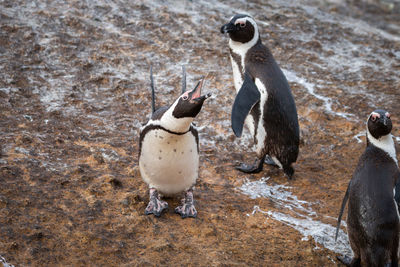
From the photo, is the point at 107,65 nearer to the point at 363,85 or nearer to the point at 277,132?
the point at 277,132

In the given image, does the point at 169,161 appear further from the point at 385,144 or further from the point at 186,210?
the point at 385,144

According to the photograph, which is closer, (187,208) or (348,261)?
(348,261)

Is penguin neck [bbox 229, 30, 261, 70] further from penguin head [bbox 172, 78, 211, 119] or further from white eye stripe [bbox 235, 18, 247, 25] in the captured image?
penguin head [bbox 172, 78, 211, 119]

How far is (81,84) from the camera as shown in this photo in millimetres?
5168

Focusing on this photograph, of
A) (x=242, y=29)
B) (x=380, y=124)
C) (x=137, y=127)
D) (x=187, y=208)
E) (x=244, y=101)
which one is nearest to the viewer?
(x=380, y=124)

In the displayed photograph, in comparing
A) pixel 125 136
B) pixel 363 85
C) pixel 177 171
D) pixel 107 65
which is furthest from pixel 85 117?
pixel 363 85

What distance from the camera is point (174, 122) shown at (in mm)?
3186

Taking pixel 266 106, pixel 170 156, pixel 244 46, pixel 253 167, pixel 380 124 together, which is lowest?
pixel 253 167

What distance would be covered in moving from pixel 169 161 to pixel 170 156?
0.04m

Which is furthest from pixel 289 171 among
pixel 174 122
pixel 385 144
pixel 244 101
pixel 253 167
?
pixel 174 122

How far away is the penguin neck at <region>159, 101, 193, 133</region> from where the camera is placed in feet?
10.4

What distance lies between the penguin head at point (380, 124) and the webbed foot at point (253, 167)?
129cm

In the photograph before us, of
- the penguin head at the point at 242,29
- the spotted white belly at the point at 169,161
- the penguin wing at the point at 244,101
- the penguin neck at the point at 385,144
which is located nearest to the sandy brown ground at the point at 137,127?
the spotted white belly at the point at 169,161

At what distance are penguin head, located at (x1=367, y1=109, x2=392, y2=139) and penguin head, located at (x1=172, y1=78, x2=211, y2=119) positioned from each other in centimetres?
120
